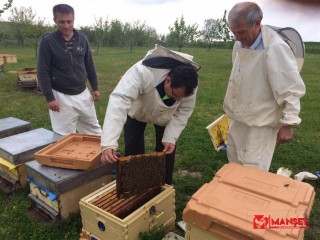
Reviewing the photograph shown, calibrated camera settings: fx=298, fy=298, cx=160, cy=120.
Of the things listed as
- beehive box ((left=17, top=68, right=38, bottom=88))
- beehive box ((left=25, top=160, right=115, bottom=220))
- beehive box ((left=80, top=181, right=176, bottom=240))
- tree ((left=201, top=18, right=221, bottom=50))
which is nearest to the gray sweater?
beehive box ((left=25, top=160, right=115, bottom=220))

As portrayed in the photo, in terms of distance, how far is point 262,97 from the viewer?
2.94 metres

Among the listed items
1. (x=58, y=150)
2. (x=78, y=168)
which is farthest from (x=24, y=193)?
(x=78, y=168)

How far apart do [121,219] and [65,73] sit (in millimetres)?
2379

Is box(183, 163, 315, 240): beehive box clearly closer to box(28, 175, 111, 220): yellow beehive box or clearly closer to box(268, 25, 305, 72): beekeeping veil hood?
box(268, 25, 305, 72): beekeeping veil hood

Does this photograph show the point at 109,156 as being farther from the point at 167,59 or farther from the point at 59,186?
the point at 167,59

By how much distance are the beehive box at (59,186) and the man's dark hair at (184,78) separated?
4.92 ft

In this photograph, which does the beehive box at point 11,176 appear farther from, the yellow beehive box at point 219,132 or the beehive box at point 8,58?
the beehive box at point 8,58

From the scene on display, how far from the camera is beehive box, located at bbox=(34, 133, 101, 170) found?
129 inches

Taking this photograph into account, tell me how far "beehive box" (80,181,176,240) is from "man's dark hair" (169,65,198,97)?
1108mm

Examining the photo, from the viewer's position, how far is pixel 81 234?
10.1ft

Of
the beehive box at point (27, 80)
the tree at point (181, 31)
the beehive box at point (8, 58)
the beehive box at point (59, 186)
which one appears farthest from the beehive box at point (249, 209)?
the tree at point (181, 31)

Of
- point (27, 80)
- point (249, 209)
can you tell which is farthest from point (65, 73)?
point (27, 80)

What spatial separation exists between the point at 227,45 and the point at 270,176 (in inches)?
1633

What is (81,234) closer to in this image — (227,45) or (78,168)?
(78,168)
